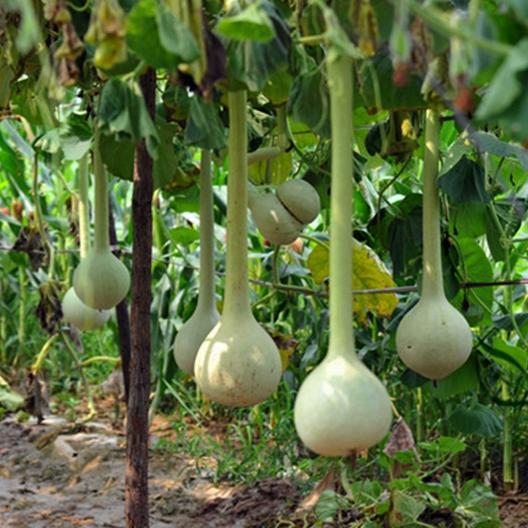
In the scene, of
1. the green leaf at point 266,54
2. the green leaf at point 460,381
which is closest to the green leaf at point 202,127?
the green leaf at point 266,54

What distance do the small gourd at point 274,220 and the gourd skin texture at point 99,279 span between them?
0.23 meters

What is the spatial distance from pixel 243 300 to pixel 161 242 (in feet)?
7.93

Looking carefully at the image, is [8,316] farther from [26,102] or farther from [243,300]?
[243,300]

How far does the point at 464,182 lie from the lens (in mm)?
1408

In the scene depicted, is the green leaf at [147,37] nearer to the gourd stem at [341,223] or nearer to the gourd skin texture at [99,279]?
the gourd stem at [341,223]

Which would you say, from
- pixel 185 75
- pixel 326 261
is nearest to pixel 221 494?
pixel 326 261

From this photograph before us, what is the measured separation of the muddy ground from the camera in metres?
2.34

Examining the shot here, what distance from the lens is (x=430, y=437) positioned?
2887 mm

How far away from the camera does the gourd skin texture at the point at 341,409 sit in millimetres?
703

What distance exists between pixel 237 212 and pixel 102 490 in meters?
1.91

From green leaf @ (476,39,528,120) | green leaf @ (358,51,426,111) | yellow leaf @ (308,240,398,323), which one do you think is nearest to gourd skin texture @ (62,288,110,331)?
yellow leaf @ (308,240,398,323)

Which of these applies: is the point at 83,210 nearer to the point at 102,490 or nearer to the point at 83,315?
the point at 83,315

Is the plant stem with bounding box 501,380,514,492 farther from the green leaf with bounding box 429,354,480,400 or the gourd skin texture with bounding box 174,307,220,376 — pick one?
the gourd skin texture with bounding box 174,307,220,376

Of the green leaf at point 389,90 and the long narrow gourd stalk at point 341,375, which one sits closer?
the long narrow gourd stalk at point 341,375
